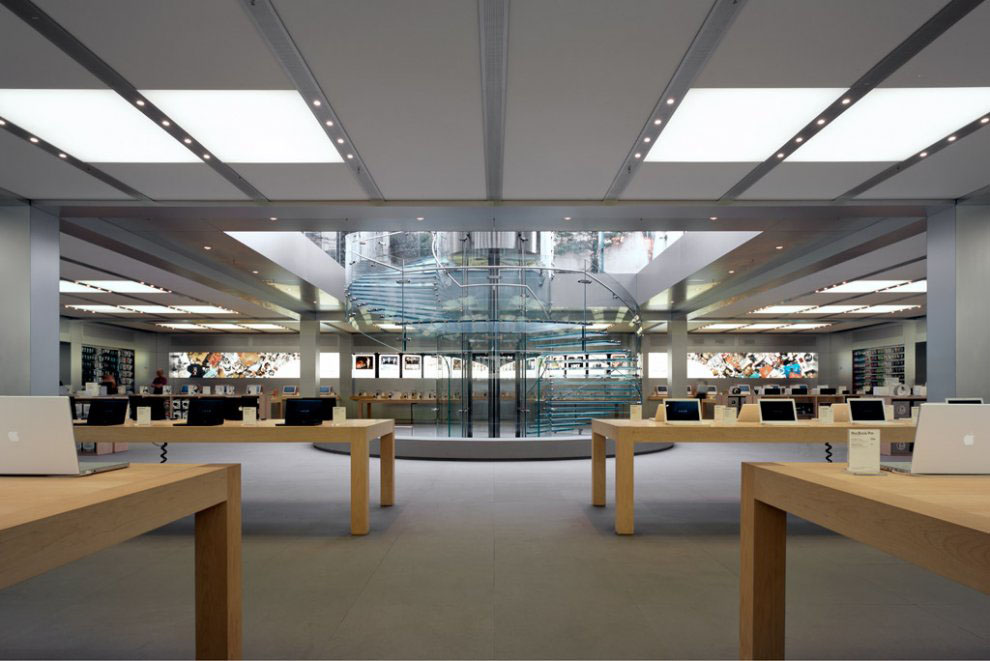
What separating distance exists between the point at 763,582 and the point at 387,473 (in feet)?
15.1

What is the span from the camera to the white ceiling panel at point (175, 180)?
219 inches

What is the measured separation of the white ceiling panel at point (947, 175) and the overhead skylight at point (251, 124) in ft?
16.5

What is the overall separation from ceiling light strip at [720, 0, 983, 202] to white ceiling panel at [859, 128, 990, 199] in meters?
1.23

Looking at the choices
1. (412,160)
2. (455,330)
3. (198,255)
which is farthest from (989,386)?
(198,255)

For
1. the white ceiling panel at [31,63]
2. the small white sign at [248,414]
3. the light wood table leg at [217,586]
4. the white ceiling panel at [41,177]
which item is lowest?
the light wood table leg at [217,586]

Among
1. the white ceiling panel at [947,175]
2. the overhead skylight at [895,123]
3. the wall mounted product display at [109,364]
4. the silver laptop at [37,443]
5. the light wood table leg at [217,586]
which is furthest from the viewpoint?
the wall mounted product display at [109,364]

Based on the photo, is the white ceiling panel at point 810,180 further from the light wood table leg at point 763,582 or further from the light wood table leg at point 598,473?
the light wood table leg at point 763,582

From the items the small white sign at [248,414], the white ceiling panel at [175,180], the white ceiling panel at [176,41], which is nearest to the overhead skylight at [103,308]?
the white ceiling panel at [175,180]

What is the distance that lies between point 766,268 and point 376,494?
297 inches

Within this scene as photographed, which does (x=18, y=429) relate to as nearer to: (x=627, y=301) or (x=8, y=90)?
(x=8, y=90)

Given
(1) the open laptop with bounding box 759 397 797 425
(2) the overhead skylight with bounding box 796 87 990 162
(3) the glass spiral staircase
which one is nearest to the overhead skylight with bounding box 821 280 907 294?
(3) the glass spiral staircase

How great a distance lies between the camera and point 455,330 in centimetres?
1173

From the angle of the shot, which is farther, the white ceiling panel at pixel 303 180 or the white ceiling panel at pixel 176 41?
the white ceiling panel at pixel 303 180

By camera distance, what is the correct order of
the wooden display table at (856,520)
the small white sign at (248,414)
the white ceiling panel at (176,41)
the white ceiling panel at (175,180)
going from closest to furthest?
the wooden display table at (856,520) → the white ceiling panel at (176,41) → the white ceiling panel at (175,180) → the small white sign at (248,414)
